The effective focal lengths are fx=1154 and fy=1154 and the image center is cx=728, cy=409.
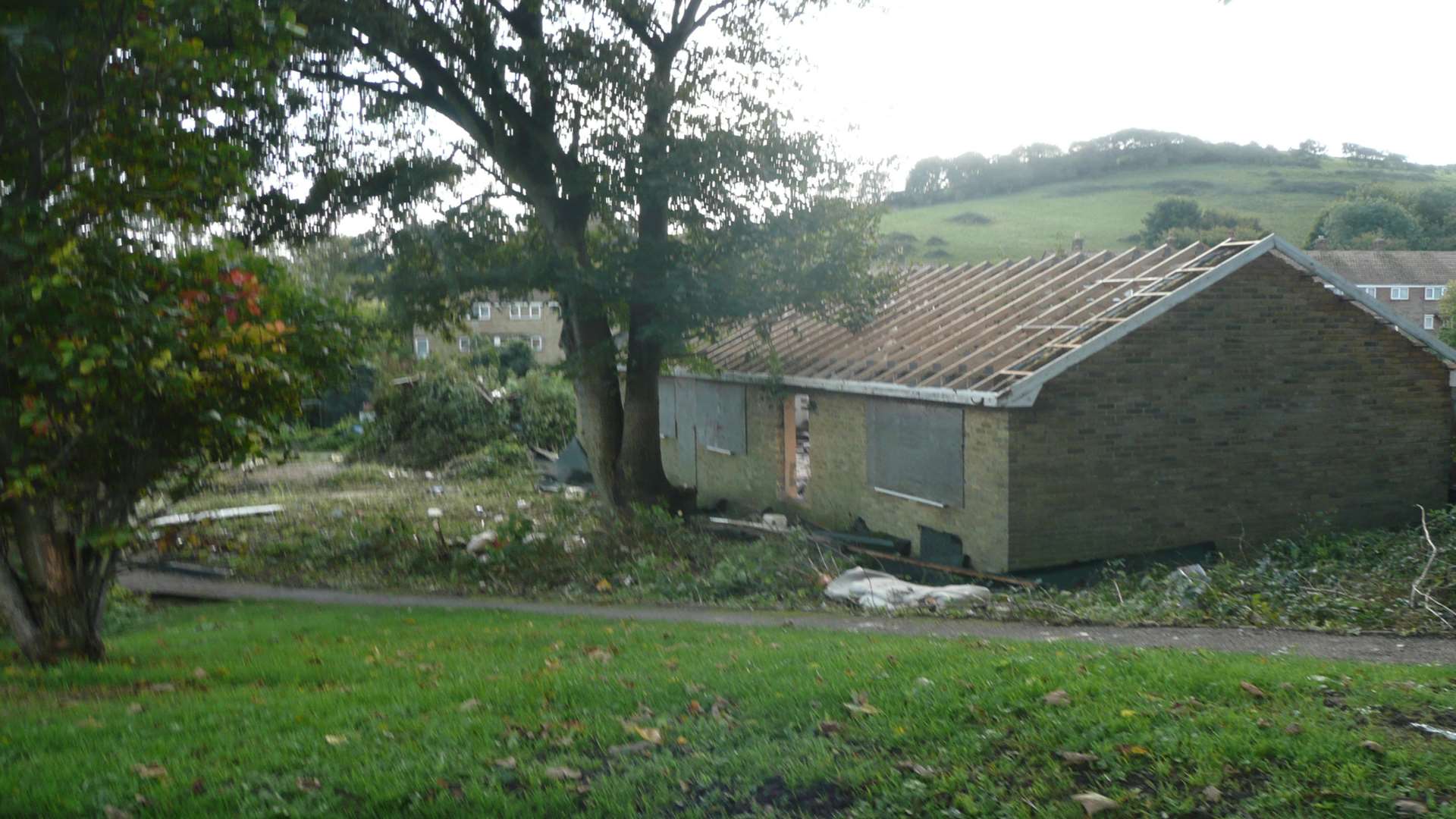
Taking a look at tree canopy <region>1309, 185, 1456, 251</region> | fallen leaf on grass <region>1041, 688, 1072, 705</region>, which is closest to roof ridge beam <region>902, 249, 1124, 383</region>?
tree canopy <region>1309, 185, 1456, 251</region>

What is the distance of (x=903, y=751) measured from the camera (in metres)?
5.54

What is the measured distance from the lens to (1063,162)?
51.0 m

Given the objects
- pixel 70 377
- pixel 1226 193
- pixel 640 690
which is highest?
pixel 1226 193

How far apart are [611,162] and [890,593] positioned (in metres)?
7.46

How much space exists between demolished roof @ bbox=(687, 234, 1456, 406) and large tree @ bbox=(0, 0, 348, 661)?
8854 mm

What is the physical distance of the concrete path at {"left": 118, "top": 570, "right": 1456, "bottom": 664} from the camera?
9.15 metres

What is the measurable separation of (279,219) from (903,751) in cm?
1486

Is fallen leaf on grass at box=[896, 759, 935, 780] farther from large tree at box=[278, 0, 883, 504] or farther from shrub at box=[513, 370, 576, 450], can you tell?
shrub at box=[513, 370, 576, 450]

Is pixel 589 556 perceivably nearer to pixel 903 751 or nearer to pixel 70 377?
pixel 70 377

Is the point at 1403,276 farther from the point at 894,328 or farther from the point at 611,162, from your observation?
the point at 611,162

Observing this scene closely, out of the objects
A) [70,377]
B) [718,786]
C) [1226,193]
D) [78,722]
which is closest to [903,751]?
[718,786]

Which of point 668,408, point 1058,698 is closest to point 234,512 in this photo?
point 668,408

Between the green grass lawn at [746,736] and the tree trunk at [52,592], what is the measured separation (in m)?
0.38

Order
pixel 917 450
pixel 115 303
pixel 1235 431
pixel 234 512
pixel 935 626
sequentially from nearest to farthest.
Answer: pixel 115 303, pixel 935 626, pixel 1235 431, pixel 917 450, pixel 234 512
